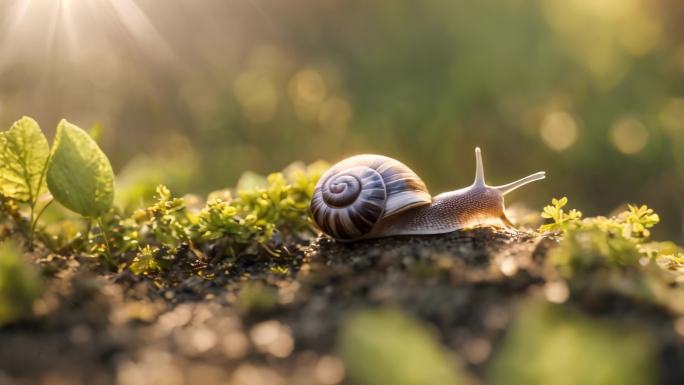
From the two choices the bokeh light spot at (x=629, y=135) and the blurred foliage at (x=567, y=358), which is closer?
the blurred foliage at (x=567, y=358)

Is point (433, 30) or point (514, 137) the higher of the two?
point (433, 30)

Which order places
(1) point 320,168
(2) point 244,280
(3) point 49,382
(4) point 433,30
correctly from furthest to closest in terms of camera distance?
(4) point 433,30 → (1) point 320,168 → (2) point 244,280 → (3) point 49,382

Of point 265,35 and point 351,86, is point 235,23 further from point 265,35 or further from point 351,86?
point 351,86

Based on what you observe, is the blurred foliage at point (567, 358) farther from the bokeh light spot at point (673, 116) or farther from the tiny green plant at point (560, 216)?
the bokeh light spot at point (673, 116)

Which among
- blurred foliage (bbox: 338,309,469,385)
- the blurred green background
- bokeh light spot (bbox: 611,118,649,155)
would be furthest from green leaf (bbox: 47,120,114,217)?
bokeh light spot (bbox: 611,118,649,155)

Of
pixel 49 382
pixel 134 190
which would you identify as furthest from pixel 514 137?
pixel 49 382

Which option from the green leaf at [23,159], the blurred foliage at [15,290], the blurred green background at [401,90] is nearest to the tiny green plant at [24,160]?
the green leaf at [23,159]

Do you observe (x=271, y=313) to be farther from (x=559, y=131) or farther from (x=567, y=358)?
(x=559, y=131)
